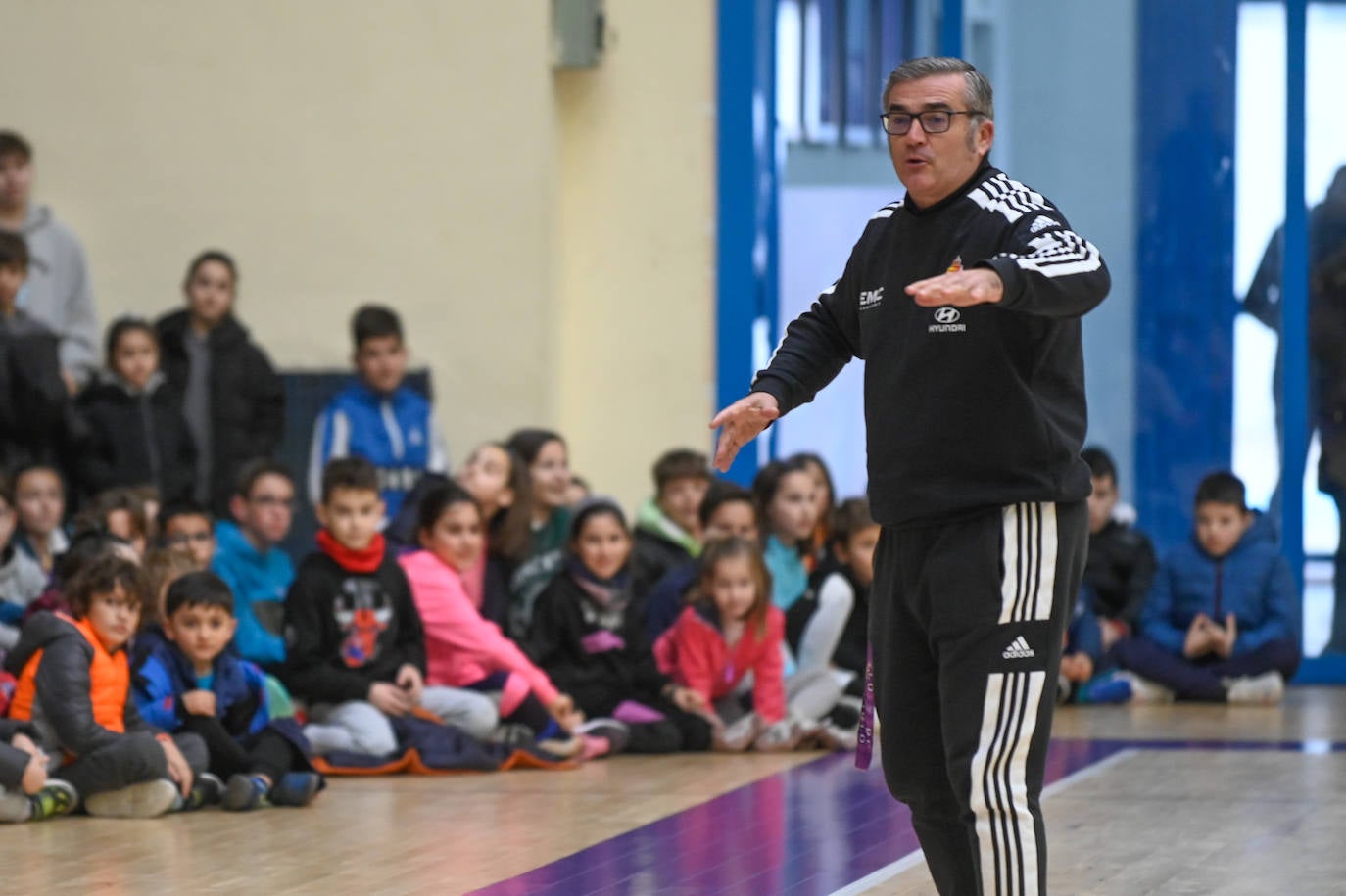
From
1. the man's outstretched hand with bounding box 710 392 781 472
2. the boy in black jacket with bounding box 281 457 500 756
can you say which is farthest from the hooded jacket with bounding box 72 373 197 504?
the man's outstretched hand with bounding box 710 392 781 472

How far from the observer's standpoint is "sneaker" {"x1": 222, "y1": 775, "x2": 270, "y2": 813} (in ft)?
22.9

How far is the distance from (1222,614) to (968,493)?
612 cm

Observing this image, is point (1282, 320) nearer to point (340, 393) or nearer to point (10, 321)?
point (340, 393)

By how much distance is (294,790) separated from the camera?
277 inches

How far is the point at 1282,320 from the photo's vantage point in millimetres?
10945

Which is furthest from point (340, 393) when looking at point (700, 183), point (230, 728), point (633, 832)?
point (633, 832)

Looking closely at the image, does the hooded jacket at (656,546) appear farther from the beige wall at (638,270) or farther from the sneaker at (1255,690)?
the sneaker at (1255,690)

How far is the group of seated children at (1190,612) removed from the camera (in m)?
9.91

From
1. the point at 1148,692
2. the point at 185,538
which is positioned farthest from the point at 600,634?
the point at 1148,692

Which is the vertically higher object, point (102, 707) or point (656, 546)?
point (656, 546)

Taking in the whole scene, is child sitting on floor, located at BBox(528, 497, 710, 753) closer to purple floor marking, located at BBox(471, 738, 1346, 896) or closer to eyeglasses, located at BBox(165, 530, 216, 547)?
purple floor marking, located at BBox(471, 738, 1346, 896)

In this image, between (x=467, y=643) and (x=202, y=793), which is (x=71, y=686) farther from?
(x=467, y=643)

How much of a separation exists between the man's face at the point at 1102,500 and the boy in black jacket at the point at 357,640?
3.46 m

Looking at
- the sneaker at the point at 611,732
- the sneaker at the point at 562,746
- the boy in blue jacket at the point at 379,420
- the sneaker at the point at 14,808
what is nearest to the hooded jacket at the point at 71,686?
the sneaker at the point at 14,808
